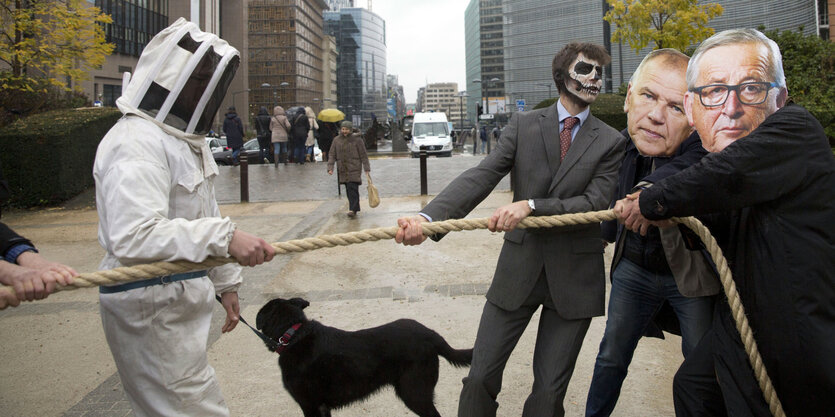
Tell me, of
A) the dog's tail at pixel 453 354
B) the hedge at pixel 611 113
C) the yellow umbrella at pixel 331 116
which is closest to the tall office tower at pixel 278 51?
the yellow umbrella at pixel 331 116

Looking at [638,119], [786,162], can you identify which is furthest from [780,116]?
[638,119]

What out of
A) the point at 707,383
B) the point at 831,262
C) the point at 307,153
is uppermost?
the point at 307,153

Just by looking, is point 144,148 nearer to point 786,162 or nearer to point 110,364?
point 786,162

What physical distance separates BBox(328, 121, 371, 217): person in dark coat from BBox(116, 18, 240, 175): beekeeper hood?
818 cm

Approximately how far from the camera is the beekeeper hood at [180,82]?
2.39m

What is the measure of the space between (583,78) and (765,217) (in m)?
1.25

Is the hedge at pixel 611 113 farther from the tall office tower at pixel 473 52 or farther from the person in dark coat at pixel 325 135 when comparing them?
the tall office tower at pixel 473 52

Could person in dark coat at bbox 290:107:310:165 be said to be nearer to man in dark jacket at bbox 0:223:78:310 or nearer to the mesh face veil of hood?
the mesh face veil of hood

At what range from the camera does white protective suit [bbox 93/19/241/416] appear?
210 cm

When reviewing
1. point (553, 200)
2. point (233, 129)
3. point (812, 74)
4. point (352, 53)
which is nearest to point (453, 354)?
point (553, 200)

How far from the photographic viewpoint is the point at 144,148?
88.4 inches

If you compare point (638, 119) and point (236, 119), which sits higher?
point (236, 119)

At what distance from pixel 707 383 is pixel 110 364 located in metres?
4.12

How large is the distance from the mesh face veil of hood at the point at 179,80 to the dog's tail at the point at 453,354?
154cm
